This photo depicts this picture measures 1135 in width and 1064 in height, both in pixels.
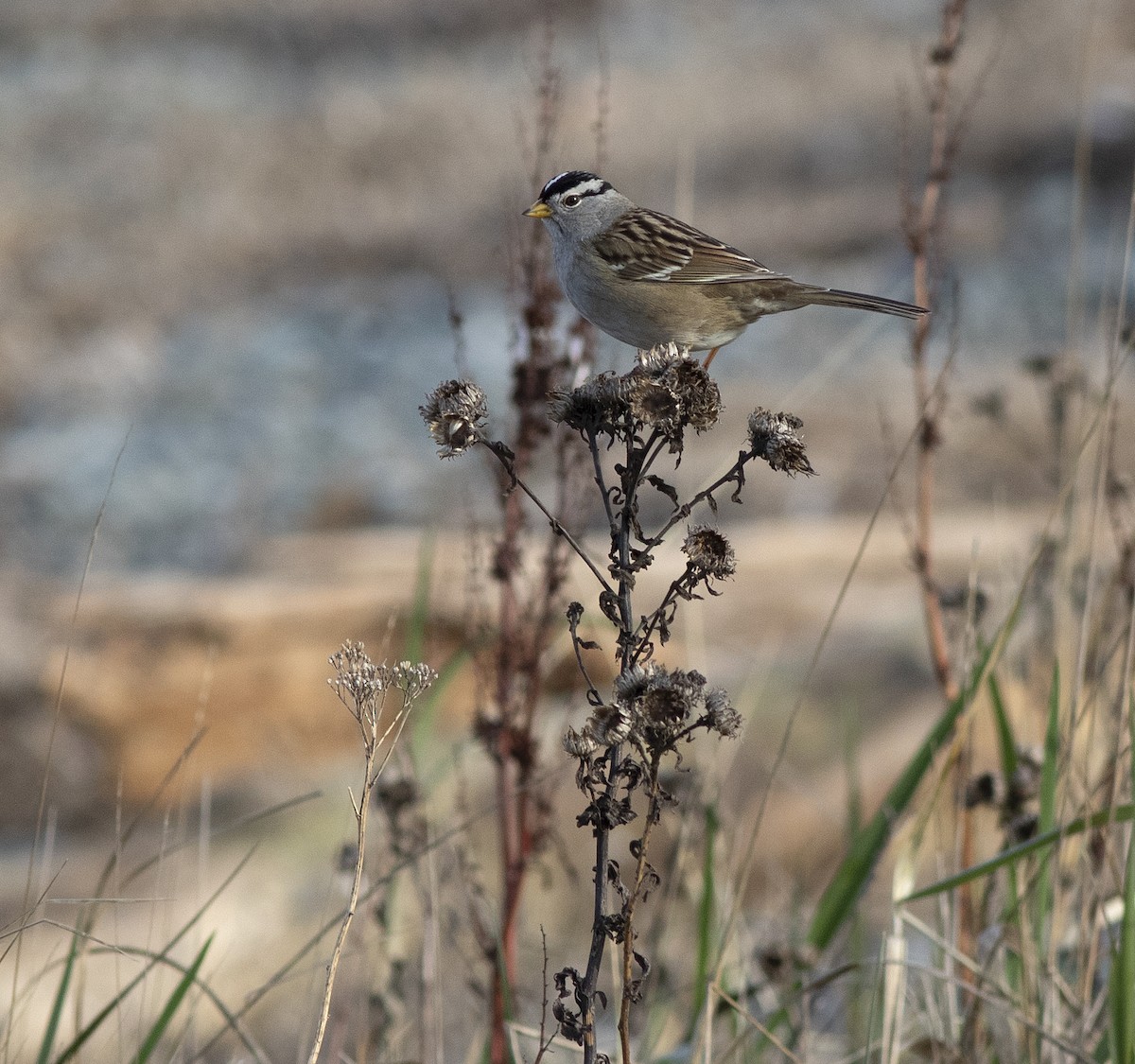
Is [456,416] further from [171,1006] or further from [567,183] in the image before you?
[567,183]

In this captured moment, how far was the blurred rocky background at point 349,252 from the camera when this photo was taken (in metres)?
6.41

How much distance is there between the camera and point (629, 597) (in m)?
1.52

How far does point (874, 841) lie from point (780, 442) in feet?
3.67

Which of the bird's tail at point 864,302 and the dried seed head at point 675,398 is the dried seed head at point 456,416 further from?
the bird's tail at point 864,302

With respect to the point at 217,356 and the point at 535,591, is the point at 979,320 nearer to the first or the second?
the point at 217,356

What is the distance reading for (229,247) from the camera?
36.6 ft

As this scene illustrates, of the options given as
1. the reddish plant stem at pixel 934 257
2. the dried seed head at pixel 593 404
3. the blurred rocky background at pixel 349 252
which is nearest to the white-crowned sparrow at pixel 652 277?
the reddish plant stem at pixel 934 257

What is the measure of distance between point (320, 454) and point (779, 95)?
5.62m

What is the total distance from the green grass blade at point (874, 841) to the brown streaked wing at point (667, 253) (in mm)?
945

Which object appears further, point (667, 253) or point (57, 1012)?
point (667, 253)

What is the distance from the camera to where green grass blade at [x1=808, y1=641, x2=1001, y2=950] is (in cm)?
243

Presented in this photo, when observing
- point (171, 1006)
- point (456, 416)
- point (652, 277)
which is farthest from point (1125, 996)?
point (652, 277)

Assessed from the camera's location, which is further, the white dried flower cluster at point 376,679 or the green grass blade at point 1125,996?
the green grass blade at point 1125,996

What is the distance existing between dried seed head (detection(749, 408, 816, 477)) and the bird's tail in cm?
53
